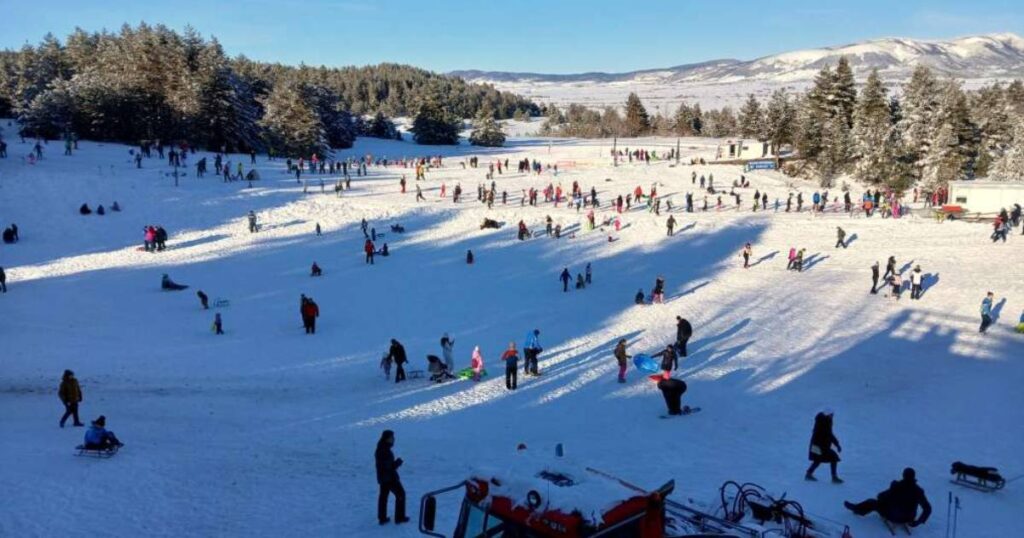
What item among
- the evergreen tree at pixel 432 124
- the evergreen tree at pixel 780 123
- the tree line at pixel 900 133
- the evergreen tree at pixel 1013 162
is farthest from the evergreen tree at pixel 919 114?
the evergreen tree at pixel 432 124

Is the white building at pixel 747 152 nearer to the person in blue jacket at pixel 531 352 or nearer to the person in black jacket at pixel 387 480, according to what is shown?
the person in blue jacket at pixel 531 352

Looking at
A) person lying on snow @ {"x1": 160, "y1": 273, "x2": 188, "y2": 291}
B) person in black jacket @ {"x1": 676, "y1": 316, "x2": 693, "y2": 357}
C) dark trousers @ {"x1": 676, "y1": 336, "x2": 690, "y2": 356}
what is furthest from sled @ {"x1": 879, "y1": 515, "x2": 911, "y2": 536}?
person lying on snow @ {"x1": 160, "y1": 273, "x2": 188, "y2": 291}

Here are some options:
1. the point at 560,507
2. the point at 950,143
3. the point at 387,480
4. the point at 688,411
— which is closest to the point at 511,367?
the point at 688,411

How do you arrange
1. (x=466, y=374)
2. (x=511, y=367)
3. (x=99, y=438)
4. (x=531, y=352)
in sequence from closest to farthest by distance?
(x=99, y=438) → (x=511, y=367) → (x=531, y=352) → (x=466, y=374)

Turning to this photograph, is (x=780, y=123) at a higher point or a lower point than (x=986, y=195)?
higher

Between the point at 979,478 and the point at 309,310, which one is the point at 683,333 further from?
the point at 309,310

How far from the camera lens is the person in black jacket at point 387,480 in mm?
8867

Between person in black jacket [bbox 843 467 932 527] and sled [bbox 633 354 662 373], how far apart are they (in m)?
9.03

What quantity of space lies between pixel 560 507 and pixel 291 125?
203ft

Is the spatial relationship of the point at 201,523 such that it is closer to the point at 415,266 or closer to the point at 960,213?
the point at 415,266

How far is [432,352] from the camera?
21031mm

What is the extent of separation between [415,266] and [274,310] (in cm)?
805

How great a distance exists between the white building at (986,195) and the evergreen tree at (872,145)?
1019 cm

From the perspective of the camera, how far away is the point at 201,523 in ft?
30.5
